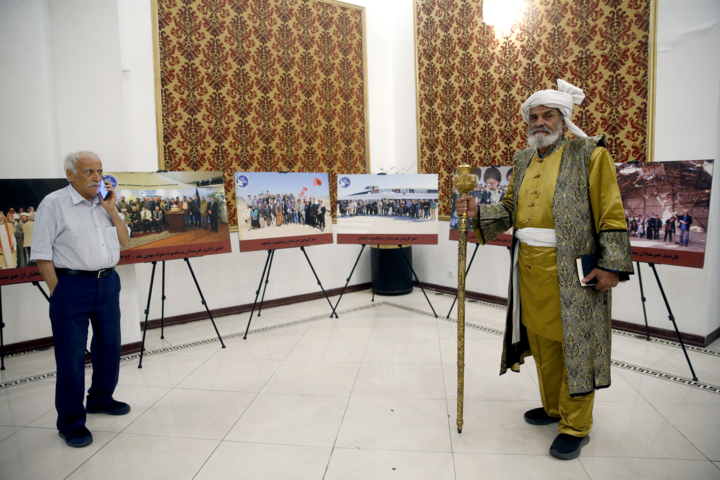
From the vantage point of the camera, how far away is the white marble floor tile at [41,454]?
2014mm

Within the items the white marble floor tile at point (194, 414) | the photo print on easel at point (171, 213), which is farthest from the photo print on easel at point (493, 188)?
the white marble floor tile at point (194, 414)

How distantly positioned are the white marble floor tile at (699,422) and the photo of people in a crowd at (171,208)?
334 cm

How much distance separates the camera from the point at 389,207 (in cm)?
442

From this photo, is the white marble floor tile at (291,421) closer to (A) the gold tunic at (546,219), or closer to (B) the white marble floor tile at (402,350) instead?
(B) the white marble floor tile at (402,350)

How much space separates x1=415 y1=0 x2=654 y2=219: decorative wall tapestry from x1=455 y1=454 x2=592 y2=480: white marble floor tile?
2.81 metres

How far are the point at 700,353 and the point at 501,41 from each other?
3.45m

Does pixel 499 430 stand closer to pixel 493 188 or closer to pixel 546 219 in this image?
pixel 546 219

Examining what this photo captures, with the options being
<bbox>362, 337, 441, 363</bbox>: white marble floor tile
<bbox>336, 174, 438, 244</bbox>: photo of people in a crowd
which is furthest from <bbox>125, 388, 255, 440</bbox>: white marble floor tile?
<bbox>336, 174, 438, 244</bbox>: photo of people in a crowd

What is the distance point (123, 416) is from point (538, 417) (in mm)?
2380

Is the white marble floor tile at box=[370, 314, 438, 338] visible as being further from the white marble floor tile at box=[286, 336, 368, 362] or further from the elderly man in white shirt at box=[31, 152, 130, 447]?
the elderly man in white shirt at box=[31, 152, 130, 447]

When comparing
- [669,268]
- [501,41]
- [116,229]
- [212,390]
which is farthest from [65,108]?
[669,268]

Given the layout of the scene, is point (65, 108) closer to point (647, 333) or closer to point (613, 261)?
point (613, 261)

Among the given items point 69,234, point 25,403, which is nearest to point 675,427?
point 69,234

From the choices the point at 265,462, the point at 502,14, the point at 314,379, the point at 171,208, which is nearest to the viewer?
the point at 265,462
